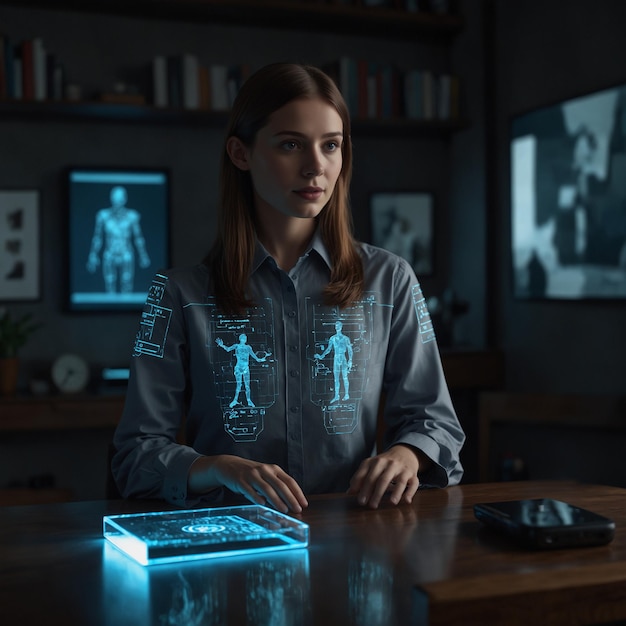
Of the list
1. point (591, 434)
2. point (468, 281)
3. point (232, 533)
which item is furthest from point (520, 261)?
point (232, 533)

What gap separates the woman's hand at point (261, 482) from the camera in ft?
4.35

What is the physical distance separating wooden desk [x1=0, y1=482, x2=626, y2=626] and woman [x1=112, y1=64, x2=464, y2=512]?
12.1 inches

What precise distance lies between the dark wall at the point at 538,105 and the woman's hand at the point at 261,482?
8.39 feet

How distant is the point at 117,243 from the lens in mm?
4277

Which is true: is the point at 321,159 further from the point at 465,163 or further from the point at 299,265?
the point at 465,163

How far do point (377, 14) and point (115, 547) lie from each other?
3.75m

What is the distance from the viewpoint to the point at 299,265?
1.82 meters

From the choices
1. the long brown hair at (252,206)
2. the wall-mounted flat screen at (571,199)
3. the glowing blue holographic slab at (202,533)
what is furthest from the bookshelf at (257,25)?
the glowing blue holographic slab at (202,533)

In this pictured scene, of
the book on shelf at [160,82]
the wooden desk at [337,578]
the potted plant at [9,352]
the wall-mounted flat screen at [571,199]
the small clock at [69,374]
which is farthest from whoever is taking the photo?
the book on shelf at [160,82]

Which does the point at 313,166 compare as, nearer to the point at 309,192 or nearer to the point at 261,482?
the point at 309,192

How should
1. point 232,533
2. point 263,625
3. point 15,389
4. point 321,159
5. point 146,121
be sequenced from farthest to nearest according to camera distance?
point 146,121 → point 15,389 → point 321,159 → point 232,533 → point 263,625

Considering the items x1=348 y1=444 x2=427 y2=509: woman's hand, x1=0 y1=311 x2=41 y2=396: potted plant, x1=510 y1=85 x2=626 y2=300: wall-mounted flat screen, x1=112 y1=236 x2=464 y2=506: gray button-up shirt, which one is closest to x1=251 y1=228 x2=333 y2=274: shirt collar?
x1=112 y1=236 x2=464 y2=506: gray button-up shirt

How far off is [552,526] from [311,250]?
0.87 meters

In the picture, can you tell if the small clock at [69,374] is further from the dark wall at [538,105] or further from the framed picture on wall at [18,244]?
the dark wall at [538,105]
